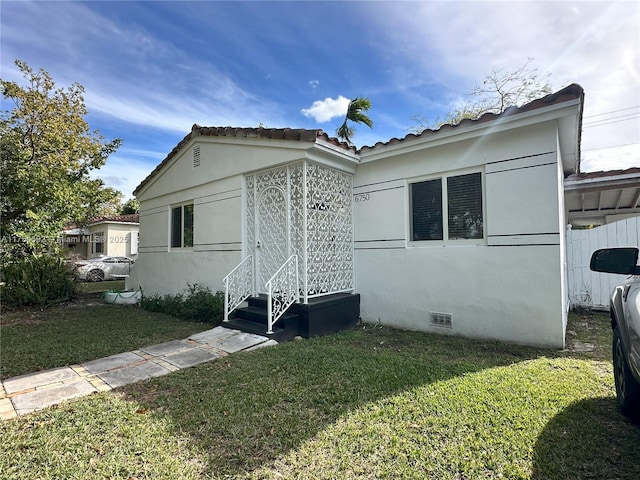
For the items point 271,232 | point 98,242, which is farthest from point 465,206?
point 98,242

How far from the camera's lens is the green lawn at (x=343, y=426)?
209cm

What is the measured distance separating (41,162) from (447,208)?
1157cm

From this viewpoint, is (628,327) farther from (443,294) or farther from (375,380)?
(443,294)

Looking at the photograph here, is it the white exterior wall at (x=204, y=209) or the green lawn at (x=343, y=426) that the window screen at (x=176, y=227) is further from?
the green lawn at (x=343, y=426)

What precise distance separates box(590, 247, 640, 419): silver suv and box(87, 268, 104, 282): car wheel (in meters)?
19.5

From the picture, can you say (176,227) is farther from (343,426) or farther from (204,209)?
(343,426)

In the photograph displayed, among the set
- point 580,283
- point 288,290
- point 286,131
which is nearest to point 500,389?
point 288,290

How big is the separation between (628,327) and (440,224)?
3.61 metres

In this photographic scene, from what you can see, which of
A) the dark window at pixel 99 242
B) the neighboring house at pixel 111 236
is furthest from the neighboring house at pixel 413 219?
the dark window at pixel 99 242

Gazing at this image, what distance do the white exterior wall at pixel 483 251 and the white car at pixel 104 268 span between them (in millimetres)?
15510

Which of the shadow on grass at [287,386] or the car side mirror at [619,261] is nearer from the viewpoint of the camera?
the car side mirror at [619,261]

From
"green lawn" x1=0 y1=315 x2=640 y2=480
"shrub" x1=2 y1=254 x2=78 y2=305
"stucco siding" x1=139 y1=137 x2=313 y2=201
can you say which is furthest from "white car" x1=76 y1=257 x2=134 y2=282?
"green lawn" x1=0 y1=315 x2=640 y2=480

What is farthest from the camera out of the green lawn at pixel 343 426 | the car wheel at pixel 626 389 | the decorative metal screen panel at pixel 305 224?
the decorative metal screen panel at pixel 305 224

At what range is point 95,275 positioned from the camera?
16391 millimetres
